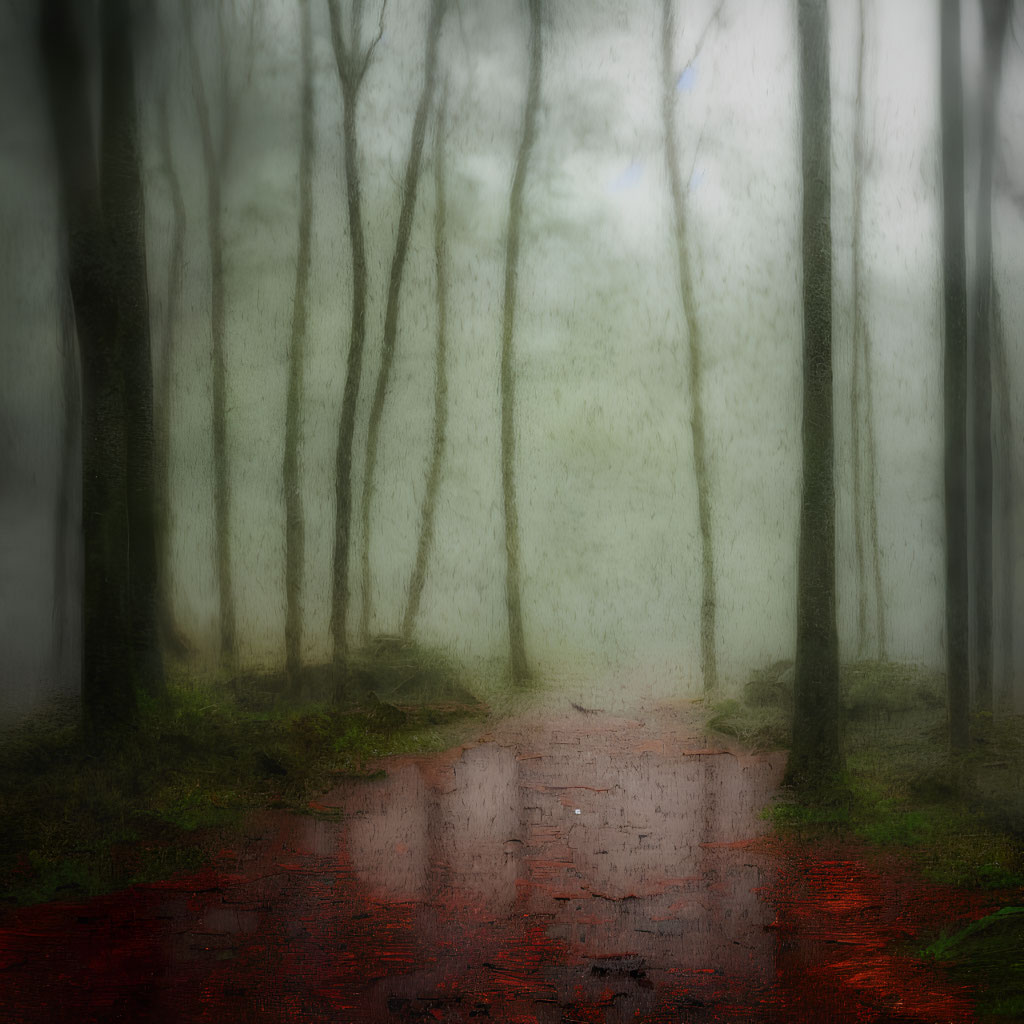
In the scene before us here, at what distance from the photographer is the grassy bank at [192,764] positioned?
2656mm

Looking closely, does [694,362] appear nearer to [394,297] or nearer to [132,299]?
[394,297]

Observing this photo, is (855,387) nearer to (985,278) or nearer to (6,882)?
(985,278)

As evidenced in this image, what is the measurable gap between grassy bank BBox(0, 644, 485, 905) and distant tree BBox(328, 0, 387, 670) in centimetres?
27

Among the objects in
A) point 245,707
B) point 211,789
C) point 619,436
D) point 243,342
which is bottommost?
point 211,789

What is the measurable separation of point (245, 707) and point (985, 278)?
349 cm

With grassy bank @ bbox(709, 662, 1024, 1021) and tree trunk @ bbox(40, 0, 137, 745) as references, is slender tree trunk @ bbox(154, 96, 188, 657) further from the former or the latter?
grassy bank @ bbox(709, 662, 1024, 1021)

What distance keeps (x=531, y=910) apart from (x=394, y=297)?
7.95 feet

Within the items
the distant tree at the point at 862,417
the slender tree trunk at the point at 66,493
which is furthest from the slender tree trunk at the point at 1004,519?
the slender tree trunk at the point at 66,493

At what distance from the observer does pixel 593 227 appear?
3.37 meters

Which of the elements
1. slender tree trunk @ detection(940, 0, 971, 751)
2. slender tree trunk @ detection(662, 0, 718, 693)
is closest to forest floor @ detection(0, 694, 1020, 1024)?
slender tree trunk @ detection(662, 0, 718, 693)

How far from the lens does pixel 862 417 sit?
3.14 metres

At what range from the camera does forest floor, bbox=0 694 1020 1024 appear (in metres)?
2.22

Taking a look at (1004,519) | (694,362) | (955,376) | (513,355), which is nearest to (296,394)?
(513,355)

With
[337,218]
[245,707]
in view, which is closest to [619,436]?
Answer: [337,218]
